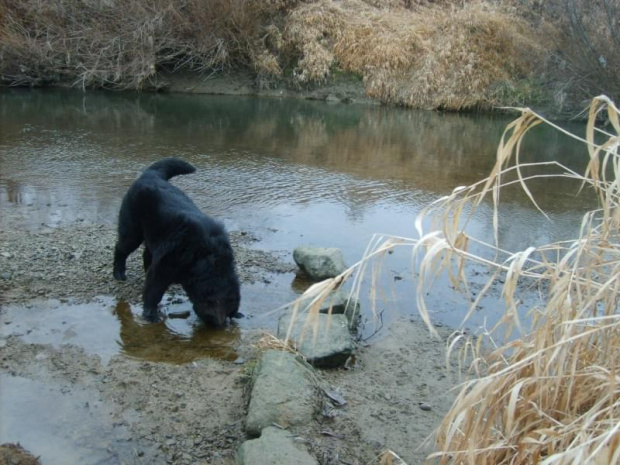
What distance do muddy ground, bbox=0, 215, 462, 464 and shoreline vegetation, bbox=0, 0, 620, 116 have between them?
1330 centimetres

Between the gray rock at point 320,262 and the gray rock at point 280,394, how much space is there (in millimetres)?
1721

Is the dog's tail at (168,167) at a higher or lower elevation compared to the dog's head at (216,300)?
higher

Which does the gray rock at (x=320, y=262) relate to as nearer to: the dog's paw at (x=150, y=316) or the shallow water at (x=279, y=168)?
the shallow water at (x=279, y=168)

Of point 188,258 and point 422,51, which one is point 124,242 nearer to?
point 188,258

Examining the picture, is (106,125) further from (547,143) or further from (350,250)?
(547,143)

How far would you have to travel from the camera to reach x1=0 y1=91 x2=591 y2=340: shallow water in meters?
6.88

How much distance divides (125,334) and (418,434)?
Answer: 2.24 metres

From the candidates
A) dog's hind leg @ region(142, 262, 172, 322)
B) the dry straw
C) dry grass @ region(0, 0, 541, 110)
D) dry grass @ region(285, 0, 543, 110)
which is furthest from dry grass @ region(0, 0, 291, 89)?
the dry straw

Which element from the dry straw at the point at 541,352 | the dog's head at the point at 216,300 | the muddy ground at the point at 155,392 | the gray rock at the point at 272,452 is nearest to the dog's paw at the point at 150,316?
the muddy ground at the point at 155,392

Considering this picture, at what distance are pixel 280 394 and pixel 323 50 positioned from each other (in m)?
16.8

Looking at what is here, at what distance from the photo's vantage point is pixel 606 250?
7.84 ft

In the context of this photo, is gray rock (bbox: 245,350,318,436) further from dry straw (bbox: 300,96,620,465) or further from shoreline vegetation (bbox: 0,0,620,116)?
shoreline vegetation (bbox: 0,0,620,116)

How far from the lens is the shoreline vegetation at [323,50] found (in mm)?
16594

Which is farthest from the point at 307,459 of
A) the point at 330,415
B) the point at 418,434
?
the point at 418,434
